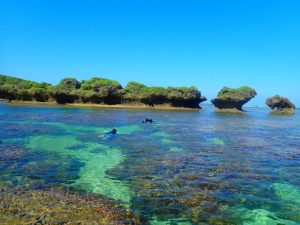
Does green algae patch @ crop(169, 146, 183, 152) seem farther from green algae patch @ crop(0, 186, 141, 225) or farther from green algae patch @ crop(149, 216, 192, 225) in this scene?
green algae patch @ crop(149, 216, 192, 225)

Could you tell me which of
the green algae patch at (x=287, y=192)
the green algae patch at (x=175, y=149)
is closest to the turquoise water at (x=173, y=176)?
the green algae patch at (x=287, y=192)

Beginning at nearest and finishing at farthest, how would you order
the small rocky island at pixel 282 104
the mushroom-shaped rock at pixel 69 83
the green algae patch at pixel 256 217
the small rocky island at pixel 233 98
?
the green algae patch at pixel 256 217
the mushroom-shaped rock at pixel 69 83
the small rocky island at pixel 233 98
the small rocky island at pixel 282 104

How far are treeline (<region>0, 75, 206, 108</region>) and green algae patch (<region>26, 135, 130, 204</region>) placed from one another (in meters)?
69.9

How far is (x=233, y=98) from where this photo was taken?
97750mm

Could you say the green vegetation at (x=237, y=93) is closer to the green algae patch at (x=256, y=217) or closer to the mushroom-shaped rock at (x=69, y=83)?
the mushroom-shaped rock at (x=69, y=83)

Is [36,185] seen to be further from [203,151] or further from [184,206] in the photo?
[203,151]

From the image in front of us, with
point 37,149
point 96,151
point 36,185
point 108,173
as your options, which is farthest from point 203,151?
point 36,185

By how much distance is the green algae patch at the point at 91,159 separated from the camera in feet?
40.3

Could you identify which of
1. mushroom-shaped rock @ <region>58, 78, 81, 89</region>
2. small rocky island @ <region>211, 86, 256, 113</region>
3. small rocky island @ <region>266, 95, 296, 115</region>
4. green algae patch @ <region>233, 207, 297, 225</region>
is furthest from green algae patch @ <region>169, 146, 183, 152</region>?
small rocky island @ <region>266, 95, 296, 115</region>

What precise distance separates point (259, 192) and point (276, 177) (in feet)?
9.51

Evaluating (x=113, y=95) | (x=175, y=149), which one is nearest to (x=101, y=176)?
(x=175, y=149)

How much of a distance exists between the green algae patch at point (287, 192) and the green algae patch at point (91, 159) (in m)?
5.50

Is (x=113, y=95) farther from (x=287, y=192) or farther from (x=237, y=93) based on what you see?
(x=287, y=192)

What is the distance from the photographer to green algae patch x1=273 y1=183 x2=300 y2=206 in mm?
11941
